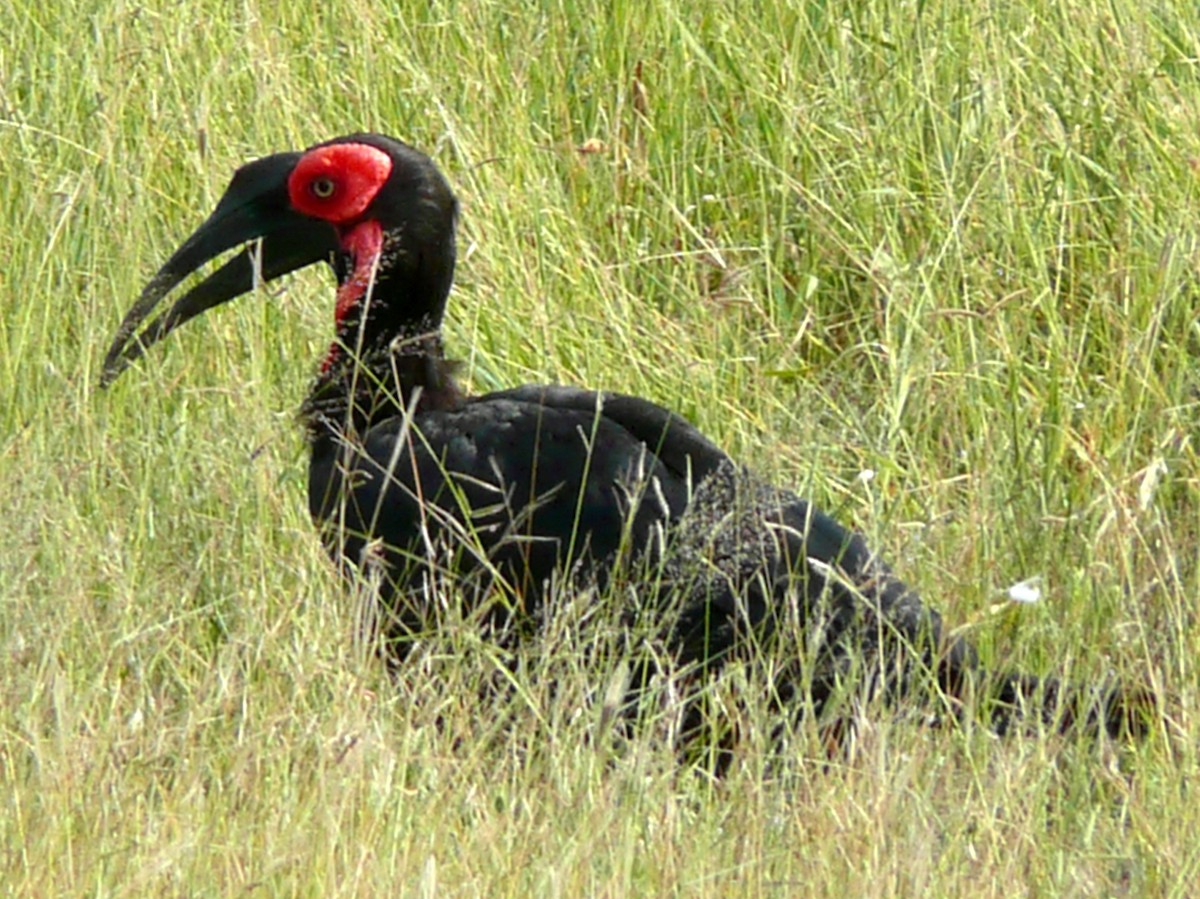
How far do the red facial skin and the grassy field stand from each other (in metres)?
0.24

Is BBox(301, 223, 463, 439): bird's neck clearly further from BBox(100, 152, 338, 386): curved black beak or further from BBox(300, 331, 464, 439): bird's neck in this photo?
BBox(100, 152, 338, 386): curved black beak

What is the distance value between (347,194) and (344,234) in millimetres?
86

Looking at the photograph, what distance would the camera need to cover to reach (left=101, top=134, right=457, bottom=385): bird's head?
427 centimetres

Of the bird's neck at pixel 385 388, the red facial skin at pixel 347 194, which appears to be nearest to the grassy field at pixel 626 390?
the bird's neck at pixel 385 388

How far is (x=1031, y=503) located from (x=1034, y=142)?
1.01 metres

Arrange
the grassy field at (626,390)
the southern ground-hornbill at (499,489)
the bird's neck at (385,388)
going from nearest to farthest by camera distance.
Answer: the grassy field at (626,390), the southern ground-hornbill at (499,489), the bird's neck at (385,388)

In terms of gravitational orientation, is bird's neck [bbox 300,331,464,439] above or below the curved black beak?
below

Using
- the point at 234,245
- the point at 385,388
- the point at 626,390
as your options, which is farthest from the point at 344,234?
the point at 626,390

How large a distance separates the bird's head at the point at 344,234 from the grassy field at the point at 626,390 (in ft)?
0.56

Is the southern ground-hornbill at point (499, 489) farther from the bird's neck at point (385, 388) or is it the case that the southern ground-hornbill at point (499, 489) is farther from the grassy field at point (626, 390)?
the grassy field at point (626, 390)

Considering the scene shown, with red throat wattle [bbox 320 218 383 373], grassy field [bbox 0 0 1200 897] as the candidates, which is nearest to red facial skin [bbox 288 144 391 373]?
red throat wattle [bbox 320 218 383 373]

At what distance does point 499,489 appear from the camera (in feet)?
12.7

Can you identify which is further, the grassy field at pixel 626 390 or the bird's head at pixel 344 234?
the bird's head at pixel 344 234

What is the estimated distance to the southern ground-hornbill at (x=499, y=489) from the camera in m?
3.64
